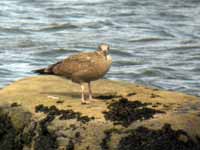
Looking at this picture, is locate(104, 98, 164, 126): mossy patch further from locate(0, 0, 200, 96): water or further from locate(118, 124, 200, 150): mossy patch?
locate(0, 0, 200, 96): water

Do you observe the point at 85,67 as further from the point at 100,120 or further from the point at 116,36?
the point at 116,36

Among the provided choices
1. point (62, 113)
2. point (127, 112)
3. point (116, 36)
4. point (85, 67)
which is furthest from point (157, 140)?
point (116, 36)

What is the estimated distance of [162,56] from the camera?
16906 mm

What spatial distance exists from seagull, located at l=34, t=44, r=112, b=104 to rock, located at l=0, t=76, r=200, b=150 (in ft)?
0.72

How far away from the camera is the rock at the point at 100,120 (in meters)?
7.28

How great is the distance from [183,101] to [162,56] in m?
8.70

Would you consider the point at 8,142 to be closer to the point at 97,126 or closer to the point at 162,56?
the point at 97,126

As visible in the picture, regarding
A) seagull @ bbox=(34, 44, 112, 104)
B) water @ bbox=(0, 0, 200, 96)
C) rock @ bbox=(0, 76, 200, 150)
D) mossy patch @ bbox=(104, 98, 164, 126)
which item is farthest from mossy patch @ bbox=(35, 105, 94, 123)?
water @ bbox=(0, 0, 200, 96)

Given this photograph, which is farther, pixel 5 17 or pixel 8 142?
pixel 5 17

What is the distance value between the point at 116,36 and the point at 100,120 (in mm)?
11853

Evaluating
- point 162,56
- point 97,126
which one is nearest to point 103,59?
point 97,126

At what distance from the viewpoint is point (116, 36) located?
19.2 meters

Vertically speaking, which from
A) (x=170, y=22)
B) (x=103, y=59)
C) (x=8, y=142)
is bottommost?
(x=170, y=22)

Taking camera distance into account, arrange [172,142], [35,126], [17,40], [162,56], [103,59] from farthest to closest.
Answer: [17,40], [162,56], [103,59], [35,126], [172,142]
